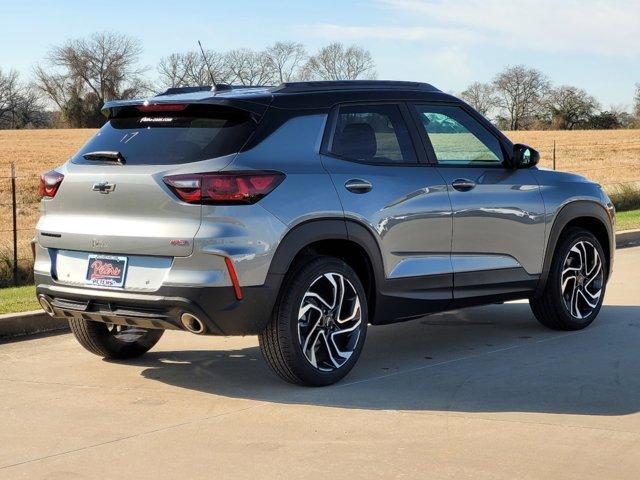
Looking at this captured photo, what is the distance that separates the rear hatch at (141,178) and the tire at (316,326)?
69cm

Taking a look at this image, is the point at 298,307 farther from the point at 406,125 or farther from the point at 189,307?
the point at 406,125

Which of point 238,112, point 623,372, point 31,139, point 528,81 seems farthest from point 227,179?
point 528,81

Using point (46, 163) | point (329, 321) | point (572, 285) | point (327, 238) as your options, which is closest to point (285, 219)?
point (327, 238)

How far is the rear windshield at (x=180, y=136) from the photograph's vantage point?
6.39 meters

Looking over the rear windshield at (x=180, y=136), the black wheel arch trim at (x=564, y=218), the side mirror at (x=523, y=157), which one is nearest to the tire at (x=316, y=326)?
the rear windshield at (x=180, y=136)

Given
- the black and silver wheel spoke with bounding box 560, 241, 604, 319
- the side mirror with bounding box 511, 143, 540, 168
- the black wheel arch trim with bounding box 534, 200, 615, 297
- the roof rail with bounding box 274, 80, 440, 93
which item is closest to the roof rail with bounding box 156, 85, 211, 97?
the roof rail with bounding box 274, 80, 440, 93

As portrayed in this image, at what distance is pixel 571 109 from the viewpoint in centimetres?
8419

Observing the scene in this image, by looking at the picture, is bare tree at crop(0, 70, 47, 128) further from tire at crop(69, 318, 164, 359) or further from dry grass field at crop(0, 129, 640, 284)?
tire at crop(69, 318, 164, 359)

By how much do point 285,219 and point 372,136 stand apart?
1079 mm

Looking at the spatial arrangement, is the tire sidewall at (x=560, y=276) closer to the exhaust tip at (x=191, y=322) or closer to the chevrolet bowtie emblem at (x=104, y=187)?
the exhaust tip at (x=191, y=322)

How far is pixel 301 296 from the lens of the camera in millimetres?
6477

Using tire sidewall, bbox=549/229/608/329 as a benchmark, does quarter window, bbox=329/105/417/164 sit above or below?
above

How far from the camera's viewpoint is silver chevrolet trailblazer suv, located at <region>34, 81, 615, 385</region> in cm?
622

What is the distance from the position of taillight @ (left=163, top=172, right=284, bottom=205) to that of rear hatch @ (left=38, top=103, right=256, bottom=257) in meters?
0.05
